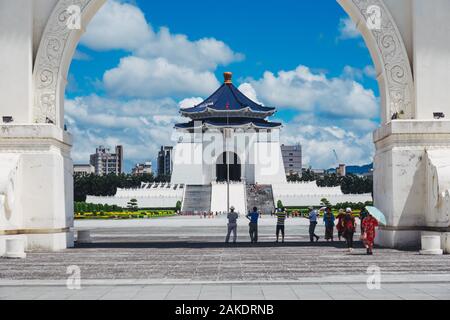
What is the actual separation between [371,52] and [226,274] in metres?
6.44

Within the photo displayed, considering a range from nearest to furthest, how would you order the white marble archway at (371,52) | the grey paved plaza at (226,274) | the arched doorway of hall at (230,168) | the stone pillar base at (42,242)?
the grey paved plaza at (226,274) < the stone pillar base at (42,242) < the white marble archway at (371,52) < the arched doorway of hall at (230,168)

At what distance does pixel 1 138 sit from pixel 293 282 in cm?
709

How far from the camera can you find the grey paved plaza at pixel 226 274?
762cm

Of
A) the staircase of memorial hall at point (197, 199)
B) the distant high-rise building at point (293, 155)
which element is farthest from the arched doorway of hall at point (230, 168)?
the distant high-rise building at point (293, 155)

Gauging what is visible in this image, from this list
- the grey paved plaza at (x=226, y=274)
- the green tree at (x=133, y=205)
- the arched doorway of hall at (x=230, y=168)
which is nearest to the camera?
the grey paved plaza at (x=226, y=274)

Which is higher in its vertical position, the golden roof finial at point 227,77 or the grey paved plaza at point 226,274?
the golden roof finial at point 227,77

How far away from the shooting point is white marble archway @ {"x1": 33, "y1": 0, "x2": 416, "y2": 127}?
13336 millimetres

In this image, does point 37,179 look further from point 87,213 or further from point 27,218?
point 87,213

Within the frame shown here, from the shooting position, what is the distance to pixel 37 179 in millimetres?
13148

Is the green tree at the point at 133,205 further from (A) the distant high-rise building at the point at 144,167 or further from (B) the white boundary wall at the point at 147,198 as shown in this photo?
(A) the distant high-rise building at the point at 144,167

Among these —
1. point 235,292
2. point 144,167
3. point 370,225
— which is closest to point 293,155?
point 144,167

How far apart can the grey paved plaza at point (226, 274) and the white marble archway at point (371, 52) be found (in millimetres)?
2807

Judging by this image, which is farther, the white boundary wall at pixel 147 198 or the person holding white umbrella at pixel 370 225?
the white boundary wall at pixel 147 198

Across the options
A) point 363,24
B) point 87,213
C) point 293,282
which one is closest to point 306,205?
point 87,213
